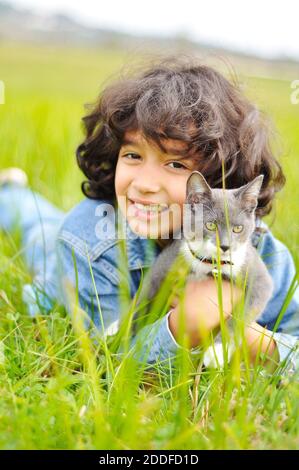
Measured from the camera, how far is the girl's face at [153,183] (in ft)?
5.29

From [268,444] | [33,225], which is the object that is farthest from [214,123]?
[33,225]

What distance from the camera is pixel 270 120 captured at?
1888mm

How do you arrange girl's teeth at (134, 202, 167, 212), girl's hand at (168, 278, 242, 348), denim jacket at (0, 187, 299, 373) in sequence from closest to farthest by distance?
girl's hand at (168, 278, 242, 348), girl's teeth at (134, 202, 167, 212), denim jacket at (0, 187, 299, 373)

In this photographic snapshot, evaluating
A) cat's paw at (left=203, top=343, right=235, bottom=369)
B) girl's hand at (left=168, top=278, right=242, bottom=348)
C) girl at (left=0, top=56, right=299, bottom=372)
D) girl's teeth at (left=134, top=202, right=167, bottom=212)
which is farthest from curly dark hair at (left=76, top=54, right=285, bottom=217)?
cat's paw at (left=203, top=343, right=235, bottom=369)

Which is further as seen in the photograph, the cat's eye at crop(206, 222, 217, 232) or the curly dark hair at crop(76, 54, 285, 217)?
the curly dark hair at crop(76, 54, 285, 217)

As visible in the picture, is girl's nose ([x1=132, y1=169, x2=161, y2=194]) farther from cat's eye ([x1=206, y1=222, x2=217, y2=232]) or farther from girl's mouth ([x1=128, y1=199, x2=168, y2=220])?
cat's eye ([x1=206, y1=222, x2=217, y2=232])

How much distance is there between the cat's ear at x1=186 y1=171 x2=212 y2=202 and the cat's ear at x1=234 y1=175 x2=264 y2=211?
0.08 metres

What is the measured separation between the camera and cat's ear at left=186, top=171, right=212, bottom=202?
4.68ft

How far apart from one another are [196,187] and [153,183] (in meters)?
0.19

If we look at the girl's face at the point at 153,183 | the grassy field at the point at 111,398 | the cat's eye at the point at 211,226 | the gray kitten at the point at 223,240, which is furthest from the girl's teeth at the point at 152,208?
the grassy field at the point at 111,398

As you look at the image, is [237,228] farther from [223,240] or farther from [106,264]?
[106,264]

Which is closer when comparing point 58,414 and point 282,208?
point 58,414
